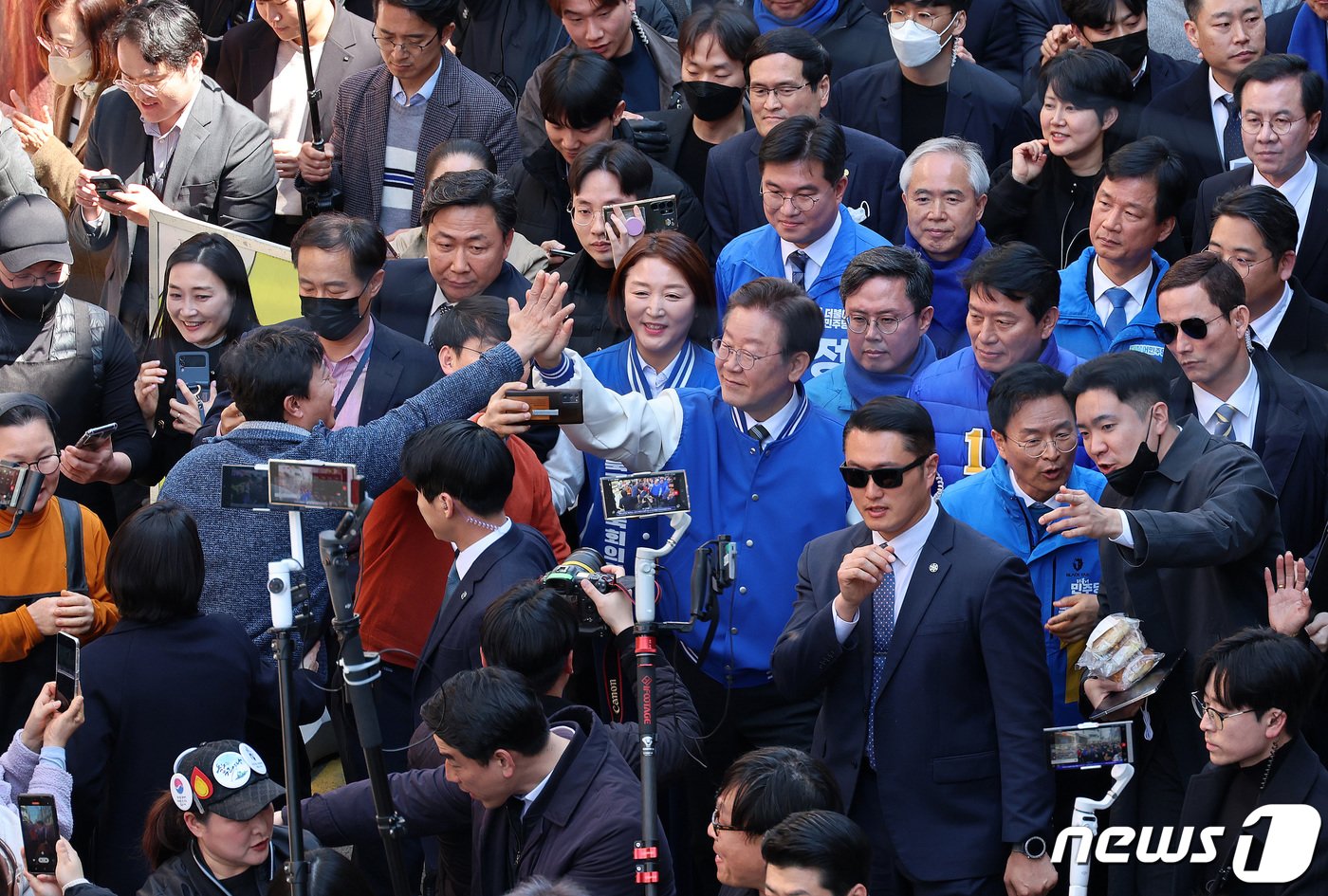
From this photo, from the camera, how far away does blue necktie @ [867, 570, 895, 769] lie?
4.41 meters

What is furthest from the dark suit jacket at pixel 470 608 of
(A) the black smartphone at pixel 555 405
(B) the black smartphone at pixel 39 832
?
(B) the black smartphone at pixel 39 832

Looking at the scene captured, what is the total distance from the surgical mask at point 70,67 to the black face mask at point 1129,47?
4508 millimetres

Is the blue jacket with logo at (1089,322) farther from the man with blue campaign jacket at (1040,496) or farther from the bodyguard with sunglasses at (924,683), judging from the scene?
the bodyguard with sunglasses at (924,683)

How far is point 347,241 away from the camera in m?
5.70

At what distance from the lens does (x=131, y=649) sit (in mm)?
4453

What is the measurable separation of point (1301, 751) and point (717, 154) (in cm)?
357

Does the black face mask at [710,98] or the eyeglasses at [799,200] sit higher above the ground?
the black face mask at [710,98]

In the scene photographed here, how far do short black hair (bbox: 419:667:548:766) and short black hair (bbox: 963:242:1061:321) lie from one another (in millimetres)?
2312

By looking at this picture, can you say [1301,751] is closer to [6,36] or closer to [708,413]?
[708,413]

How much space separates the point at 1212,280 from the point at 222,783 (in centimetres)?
320

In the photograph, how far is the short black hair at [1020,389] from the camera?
4.93 meters

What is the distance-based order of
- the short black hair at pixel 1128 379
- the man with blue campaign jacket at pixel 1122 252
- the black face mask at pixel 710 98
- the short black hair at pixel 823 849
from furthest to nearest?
the black face mask at pixel 710 98 → the man with blue campaign jacket at pixel 1122 252 → the short black hair at pixel 1128 379 → the short black hair at pixel 823 849

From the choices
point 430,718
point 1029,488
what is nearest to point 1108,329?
point 1029,488

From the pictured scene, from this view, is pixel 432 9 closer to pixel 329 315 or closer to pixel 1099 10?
pixel 329 315
